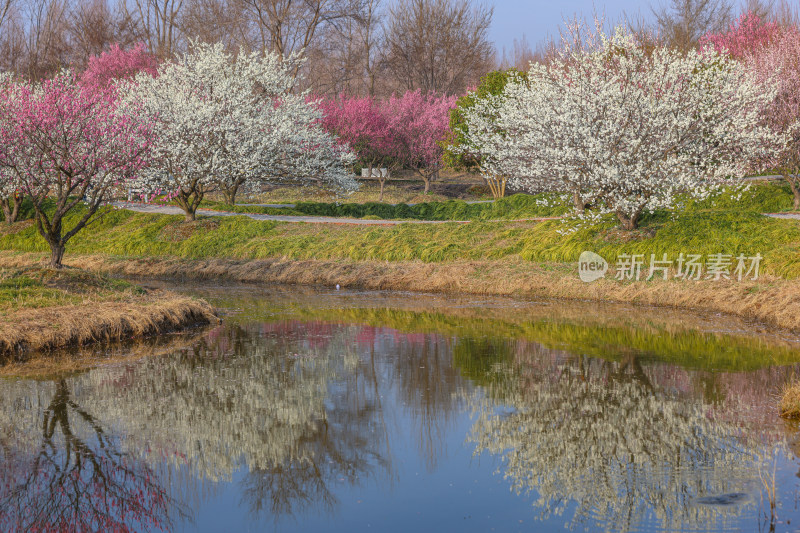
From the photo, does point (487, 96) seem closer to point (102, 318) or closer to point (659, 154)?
point (659, 154)

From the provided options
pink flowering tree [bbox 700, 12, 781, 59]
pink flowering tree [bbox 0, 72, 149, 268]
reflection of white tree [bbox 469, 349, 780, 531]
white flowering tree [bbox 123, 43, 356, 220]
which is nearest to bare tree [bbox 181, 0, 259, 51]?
white flowering tree [bbox 123, 43, 356, 220]

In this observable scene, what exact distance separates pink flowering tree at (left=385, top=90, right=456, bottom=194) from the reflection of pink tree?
4227 centimetres

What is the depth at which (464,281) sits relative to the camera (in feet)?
72.8

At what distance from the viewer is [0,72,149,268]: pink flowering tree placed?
62.3 ft

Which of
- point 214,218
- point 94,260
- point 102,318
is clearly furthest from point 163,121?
point 102,318

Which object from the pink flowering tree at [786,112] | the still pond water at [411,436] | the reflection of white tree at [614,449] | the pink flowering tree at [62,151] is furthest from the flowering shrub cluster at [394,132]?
the reflection of white tree at [614,449]

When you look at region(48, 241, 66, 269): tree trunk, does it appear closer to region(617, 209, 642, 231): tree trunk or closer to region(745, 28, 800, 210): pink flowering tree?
region(617, 209, 642, 231): tree trunk

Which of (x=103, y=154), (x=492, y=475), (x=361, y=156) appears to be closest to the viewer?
(x=492, y=475)

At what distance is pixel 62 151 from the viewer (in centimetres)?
1919

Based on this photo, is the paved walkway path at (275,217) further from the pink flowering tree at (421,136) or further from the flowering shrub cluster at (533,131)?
the pink flowering tree at (421,136)

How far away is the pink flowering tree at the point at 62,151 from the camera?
1898 centimetres

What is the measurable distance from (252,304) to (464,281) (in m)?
6.00

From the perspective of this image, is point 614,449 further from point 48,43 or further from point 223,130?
point 48,43

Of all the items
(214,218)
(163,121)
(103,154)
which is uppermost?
(163,121)
